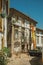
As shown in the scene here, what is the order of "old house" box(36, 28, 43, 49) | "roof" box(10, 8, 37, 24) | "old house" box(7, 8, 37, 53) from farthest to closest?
"old house" box(36, 28, 43, 49)
"roof" box(10, 8, 37, 24)
"old house" box(7, 8, 37, 53)

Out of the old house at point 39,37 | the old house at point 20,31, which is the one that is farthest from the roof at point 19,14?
the old house at point 39,37

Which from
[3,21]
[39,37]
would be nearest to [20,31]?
[39,37]

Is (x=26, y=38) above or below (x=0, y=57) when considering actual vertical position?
above

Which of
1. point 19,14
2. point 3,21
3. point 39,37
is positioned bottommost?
point 39,37

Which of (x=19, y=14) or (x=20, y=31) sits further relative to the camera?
(x=20, y=31)

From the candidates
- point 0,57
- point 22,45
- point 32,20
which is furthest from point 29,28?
point 0,57

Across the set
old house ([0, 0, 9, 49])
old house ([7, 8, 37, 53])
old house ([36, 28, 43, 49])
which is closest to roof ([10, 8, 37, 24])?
old house ([7, 8, 37, 53])

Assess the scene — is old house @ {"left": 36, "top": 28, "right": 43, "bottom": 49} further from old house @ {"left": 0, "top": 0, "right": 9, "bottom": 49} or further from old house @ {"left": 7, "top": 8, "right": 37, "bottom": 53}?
old house @ {"left": 0, "top": 0, "right": 9, "bottom": 49}

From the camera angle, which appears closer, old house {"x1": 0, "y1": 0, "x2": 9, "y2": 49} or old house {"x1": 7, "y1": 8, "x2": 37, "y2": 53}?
old house {"x1": 0, "y1": 0, "x2": 9, "y2": 49}

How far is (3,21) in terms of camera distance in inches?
1065

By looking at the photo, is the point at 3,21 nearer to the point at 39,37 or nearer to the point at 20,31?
the point at 20,31

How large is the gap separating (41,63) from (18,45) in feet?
54.2

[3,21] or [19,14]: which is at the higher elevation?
[19,14]

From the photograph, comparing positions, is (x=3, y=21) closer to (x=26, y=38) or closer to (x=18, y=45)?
(x=18, y=45)
